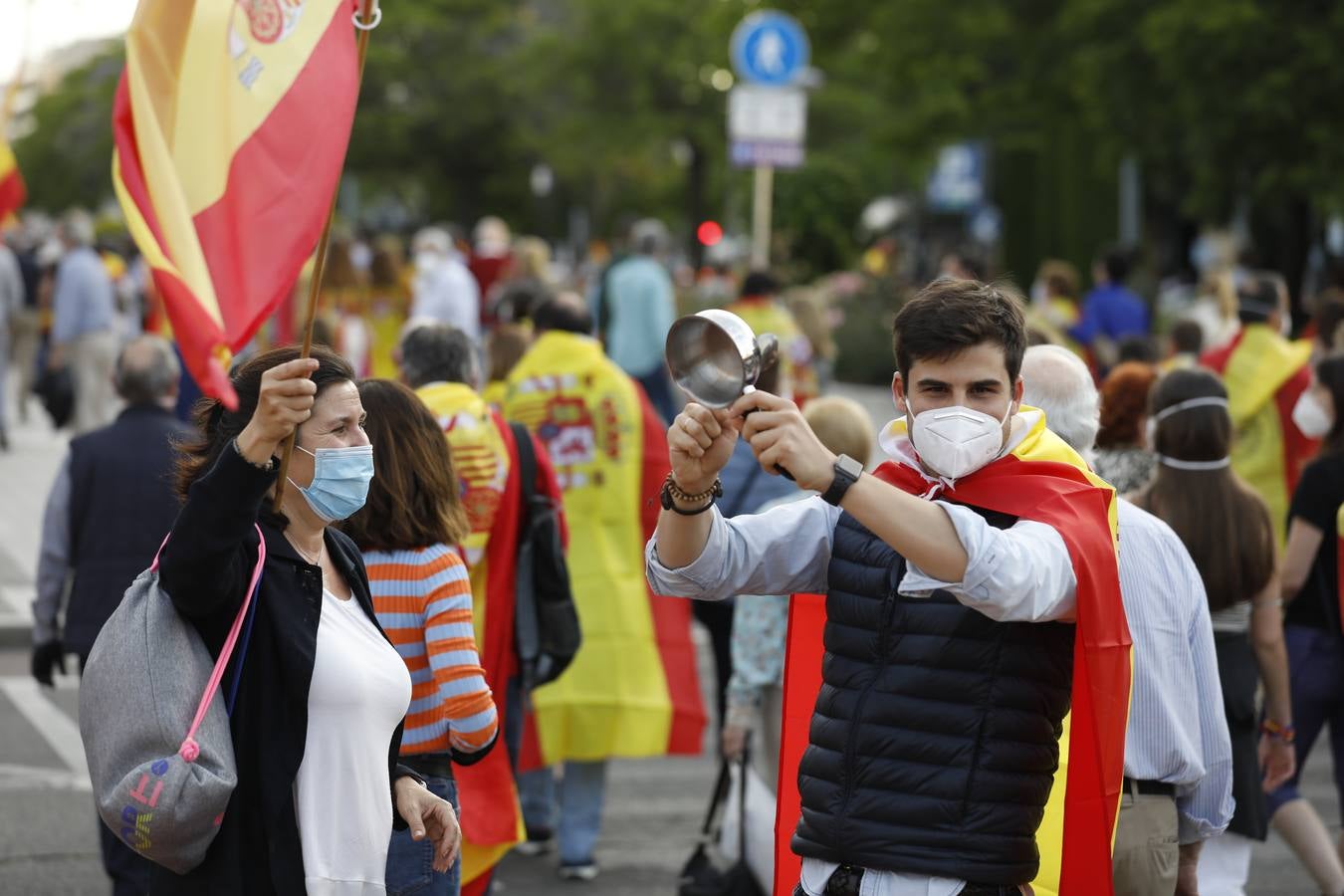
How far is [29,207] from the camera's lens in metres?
117

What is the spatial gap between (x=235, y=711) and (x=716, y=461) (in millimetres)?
1073

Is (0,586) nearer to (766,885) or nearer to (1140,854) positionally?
(766,885)

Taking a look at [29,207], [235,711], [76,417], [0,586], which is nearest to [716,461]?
[235,711]

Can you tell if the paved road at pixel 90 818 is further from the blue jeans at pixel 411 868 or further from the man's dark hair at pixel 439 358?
the blue jeans at pixel 411 868

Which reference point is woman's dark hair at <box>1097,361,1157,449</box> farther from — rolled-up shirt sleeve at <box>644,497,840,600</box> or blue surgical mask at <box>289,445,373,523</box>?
blue surgical mask at <box>289,445,373,523</box>

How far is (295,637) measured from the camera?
3.83 m

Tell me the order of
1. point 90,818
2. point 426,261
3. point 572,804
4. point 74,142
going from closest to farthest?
point 572,804 → point 90,818 → point 426,261 → point 74,142

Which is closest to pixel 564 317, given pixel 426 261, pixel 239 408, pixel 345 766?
pixel 239 408

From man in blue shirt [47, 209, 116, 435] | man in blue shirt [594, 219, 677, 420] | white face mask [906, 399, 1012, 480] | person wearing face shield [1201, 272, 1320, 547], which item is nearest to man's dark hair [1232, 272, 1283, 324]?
person wearing face shield [1201, 272, 1320, 547]

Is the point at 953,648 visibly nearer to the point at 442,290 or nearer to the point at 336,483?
the point at 336,483

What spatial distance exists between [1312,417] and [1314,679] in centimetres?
103

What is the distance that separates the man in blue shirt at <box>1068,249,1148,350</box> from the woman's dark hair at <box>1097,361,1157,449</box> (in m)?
8.19

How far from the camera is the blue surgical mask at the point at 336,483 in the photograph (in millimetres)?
3998

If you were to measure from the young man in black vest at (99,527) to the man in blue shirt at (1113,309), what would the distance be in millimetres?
9508
